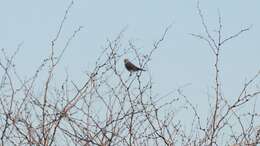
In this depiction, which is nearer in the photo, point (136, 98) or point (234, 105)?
point (234, 105)

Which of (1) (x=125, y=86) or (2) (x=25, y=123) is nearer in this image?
(2) (x=25, y=123)

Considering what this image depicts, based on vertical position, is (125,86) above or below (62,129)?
above

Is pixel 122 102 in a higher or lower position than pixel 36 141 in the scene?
higher

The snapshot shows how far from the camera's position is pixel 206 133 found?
5.40m

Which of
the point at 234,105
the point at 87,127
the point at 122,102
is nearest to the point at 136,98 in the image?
the point at 122,102

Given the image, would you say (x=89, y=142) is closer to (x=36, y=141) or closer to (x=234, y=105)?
(x=36, y=141)

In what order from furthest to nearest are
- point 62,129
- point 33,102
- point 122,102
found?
point 122,102
point 33,102
point 62,129

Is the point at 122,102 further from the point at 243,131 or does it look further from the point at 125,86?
the point at 243,131

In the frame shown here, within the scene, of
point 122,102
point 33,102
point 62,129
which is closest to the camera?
point 62,129

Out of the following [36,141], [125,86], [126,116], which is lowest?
[36,141]

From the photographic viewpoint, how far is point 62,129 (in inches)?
206

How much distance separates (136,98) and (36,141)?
1051 mm

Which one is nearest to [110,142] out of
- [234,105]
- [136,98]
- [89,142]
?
[89,142]

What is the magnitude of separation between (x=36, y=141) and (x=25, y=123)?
0.25m
